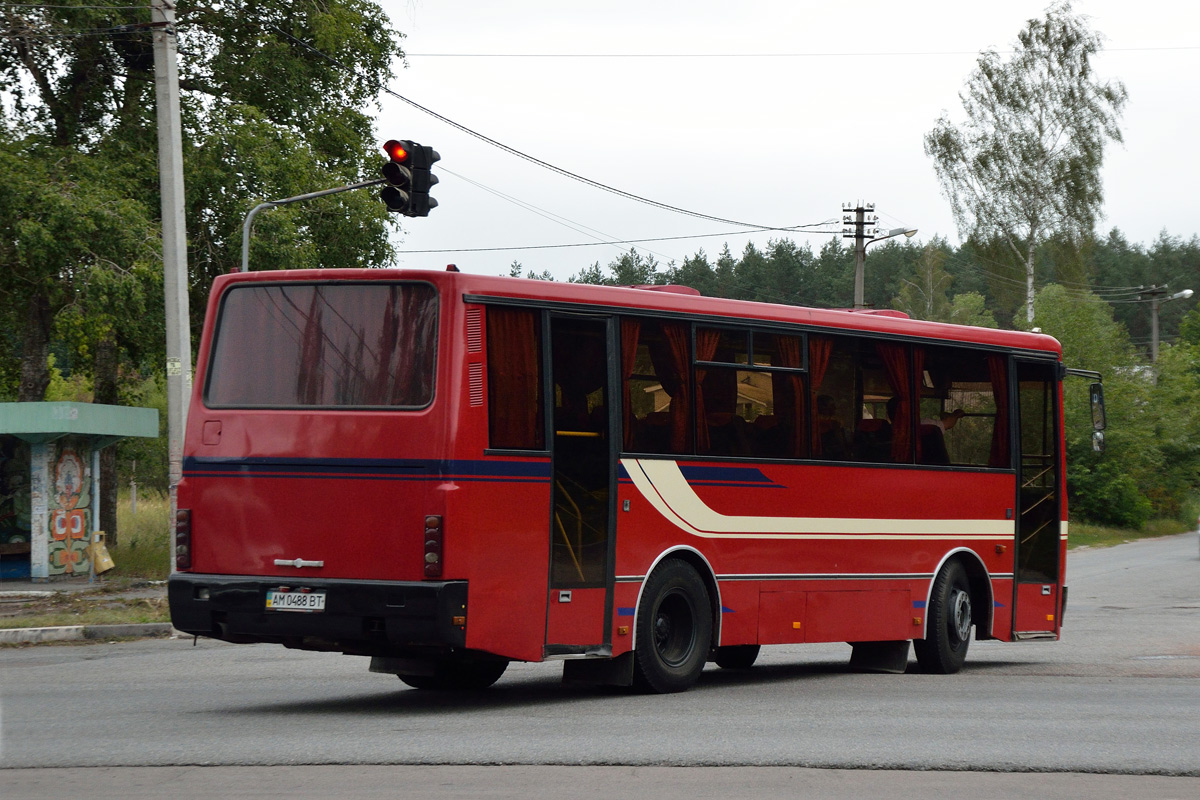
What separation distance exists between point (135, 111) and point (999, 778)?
1020 inches

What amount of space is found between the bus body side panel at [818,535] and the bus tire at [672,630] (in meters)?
0.20

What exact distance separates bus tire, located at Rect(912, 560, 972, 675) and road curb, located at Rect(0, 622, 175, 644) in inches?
350

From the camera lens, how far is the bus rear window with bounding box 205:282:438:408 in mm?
10070

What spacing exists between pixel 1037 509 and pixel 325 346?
8058 millimetres

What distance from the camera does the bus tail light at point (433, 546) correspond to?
9703mm

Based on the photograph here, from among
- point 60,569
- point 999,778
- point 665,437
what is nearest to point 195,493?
point 665,437

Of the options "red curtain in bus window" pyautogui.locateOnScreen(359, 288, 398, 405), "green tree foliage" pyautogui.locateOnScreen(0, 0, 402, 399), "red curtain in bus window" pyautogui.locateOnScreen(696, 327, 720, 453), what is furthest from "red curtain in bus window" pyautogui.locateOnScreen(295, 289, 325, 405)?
"green tree foliage" pyautogui.locateOnScreen(0, 0, 402, 399)

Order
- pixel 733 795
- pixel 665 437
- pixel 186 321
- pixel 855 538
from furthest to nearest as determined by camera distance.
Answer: pixel 186 321, pixel 855 538, pixel 665 437, pixel 733 795

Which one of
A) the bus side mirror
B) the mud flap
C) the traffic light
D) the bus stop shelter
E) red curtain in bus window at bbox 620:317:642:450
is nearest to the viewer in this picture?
red curtain in bus window at bbox 620:317:642:450

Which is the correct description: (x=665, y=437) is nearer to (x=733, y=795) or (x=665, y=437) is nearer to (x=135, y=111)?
(x=733, y=795)

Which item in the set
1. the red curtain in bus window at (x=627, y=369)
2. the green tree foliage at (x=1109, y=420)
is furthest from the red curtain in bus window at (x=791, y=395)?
the green tree foliage at (x=1109, y=420)

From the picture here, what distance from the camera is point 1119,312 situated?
126938 mm

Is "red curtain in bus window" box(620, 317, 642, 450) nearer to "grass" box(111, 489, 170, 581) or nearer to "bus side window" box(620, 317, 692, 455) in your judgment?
"bus side window" box(620, 317, 692, 455)

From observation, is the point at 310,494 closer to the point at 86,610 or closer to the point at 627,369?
the point at 627,369
